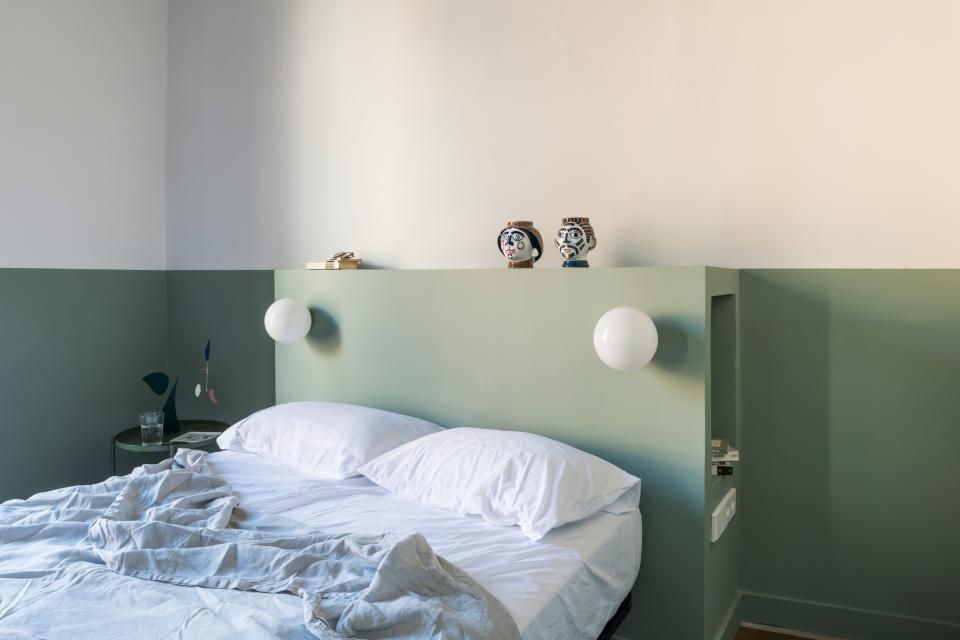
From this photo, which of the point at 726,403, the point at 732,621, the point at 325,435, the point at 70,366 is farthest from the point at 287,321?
the point at 732,621

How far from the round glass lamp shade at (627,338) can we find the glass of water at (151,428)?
1993mm

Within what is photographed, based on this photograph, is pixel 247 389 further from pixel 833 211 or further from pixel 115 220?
pixel 833 211

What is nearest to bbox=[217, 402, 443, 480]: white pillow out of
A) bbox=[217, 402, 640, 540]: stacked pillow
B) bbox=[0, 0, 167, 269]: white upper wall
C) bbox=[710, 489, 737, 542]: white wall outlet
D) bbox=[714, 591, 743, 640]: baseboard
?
bbox=[217, 402, 640, 540]: stacked pillow

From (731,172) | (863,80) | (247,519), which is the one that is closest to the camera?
(247,519)

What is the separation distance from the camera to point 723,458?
230 centimetres

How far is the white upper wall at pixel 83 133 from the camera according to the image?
303 cm

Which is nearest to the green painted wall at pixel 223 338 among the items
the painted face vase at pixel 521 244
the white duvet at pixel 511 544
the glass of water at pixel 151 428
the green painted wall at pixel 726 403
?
the glass of water at pixel 151 428

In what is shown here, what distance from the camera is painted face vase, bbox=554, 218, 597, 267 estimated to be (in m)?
2.37

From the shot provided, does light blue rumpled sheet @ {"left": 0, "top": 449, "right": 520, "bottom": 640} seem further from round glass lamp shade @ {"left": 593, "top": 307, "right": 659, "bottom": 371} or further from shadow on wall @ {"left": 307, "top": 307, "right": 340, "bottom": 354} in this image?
shadow on wall @ {"left": 307, "top": 307, "right": 340, "bottom": 354}

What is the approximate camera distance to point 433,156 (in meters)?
2.93

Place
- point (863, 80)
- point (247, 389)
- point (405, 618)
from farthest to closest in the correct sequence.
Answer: point (247, 389), point (863, 80), point (405, 618)

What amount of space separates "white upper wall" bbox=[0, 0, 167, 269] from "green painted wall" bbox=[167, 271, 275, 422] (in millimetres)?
279

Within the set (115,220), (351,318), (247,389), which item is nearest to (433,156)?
(351,318)

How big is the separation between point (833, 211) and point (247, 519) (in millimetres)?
1965
